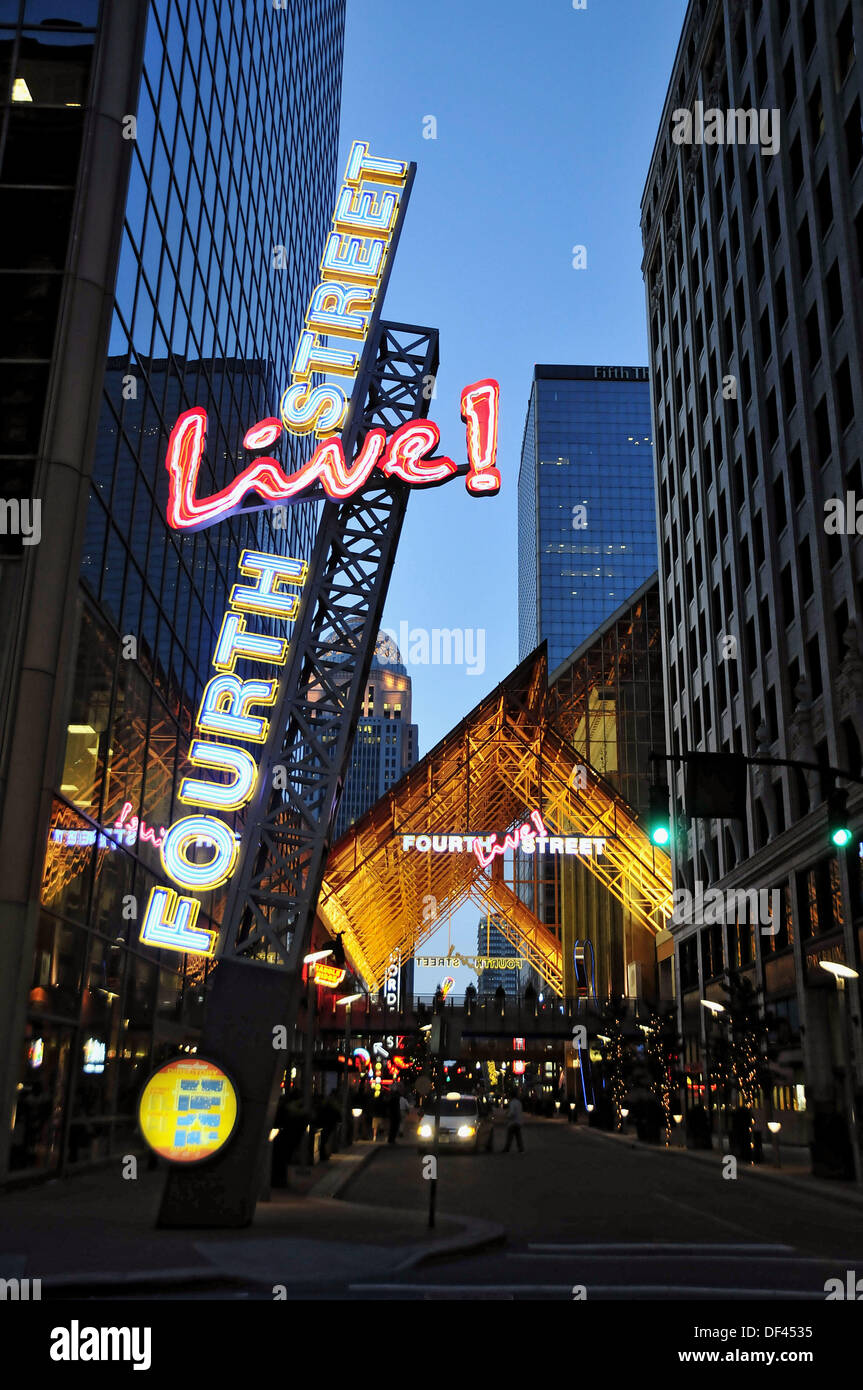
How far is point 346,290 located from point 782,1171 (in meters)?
22.8

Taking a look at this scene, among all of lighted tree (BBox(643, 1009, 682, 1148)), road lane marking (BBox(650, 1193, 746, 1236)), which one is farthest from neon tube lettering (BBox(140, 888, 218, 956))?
lighted tree (BBox(643, 1009, 682, 1148))

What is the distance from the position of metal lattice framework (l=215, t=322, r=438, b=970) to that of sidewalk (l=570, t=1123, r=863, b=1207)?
11.8m

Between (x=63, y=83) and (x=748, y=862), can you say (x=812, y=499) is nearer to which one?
(x=748, y=862)

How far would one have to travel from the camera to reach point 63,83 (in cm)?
2281

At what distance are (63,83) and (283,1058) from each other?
1813 centimetres

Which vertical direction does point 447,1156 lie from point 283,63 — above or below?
below

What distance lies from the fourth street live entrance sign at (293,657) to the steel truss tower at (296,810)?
26 millimetres

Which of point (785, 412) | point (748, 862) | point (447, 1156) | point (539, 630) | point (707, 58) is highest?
point (539, 630)

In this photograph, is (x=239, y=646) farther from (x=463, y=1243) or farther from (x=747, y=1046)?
(x=747, y=1046)

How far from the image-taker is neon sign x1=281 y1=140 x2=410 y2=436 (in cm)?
2175

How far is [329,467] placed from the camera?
20.4m

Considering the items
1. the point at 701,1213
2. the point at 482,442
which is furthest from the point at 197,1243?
the point at 482,442

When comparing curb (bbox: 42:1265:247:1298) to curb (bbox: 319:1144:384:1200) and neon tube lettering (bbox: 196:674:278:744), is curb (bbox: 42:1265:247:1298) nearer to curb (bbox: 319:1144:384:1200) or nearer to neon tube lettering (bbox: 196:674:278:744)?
neon tube lettering (bbox: 196:674:278:744)
